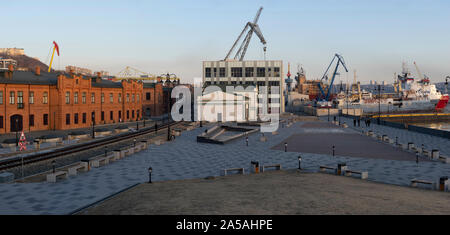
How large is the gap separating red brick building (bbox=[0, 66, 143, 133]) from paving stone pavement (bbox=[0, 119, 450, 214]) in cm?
2854

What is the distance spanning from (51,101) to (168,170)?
145 ft

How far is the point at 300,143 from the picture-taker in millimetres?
40844

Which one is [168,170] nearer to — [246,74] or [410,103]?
[246,74]

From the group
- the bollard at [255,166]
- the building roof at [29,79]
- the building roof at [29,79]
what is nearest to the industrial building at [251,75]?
the building roof at [29,79]

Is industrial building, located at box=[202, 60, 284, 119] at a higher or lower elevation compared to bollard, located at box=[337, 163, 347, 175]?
higher

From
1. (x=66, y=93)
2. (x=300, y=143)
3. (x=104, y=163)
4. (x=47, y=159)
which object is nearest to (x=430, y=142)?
(x=300, y=143)

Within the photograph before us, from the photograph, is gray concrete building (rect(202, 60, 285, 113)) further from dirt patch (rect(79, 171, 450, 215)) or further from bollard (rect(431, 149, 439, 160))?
dirt patch (rect(79, 171, 450, 215))

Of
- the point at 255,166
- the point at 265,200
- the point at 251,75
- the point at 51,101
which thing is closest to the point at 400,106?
the point at 251,75

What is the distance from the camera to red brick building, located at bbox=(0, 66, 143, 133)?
52.7 meters

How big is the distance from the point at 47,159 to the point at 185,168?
1517 centimetres

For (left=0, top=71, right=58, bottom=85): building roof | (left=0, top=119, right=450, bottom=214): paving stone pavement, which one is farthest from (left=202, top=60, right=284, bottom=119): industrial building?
(left=0, top=119, right=450, bottom=214): paving stone pavement

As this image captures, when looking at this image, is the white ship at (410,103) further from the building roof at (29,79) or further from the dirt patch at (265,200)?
the dirt patch at (265,200)
